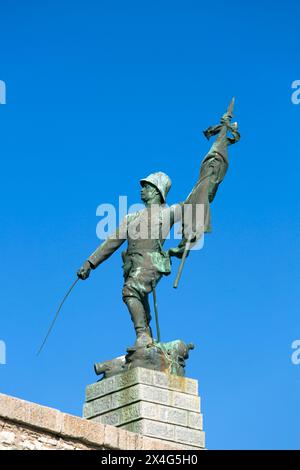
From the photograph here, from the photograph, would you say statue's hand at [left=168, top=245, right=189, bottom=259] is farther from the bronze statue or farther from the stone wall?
the stone wall

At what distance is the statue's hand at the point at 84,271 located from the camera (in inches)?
627

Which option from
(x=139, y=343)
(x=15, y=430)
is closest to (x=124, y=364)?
(x=139, y=343)

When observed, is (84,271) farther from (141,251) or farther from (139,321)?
(139,321)

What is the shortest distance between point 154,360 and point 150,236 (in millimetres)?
1871

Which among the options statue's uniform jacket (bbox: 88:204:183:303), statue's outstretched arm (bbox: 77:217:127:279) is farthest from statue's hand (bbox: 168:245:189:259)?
statue's outstretched arm (bbox: 77:217:127:279)

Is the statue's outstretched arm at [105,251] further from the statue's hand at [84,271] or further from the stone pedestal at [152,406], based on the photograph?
the stone pedestal at [152,406]

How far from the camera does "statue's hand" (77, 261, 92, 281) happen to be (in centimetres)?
1591

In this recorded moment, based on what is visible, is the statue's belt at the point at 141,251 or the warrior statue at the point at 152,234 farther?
the statue's belt at the point at 141,251

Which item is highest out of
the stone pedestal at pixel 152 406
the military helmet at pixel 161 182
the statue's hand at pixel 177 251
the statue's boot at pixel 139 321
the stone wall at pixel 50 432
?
the military helmet at pixel 161 182

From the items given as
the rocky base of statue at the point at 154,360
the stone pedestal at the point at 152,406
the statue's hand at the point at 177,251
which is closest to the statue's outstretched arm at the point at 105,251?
the statue's hand at the point at 177,251

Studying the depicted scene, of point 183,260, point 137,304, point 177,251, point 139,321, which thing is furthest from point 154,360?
point 177,251
